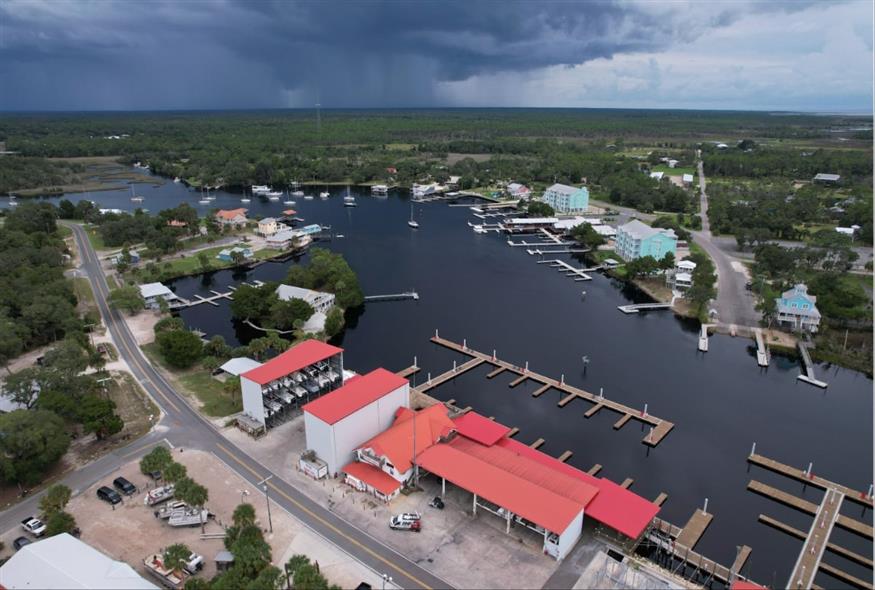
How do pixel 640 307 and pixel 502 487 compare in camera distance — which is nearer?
pixel 502 487

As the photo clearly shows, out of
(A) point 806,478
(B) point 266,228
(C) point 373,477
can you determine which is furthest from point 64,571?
(B) point 266,228

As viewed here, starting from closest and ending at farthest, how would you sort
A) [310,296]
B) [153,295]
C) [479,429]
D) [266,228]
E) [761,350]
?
[479,429] < [761,350] < [310,296] < [153,295] < [266,228]

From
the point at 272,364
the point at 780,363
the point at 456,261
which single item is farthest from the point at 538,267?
the point at 272,364

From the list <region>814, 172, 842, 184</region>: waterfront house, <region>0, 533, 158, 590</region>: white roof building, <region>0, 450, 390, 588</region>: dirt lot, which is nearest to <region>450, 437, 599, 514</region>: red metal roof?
<region>0, 450, 390, 588</region>: dirt lot

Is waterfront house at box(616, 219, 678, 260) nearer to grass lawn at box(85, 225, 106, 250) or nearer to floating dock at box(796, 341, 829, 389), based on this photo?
floating dock at box(796, 341, 829, 389)

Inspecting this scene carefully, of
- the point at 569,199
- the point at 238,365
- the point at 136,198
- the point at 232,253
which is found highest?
the point at 569,199

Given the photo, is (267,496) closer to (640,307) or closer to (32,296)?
(32,296)

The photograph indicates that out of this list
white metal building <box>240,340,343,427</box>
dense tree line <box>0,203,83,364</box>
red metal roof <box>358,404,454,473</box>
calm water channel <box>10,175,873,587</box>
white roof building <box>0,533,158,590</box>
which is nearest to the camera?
white roof building <box>0,533,158,590</box>
